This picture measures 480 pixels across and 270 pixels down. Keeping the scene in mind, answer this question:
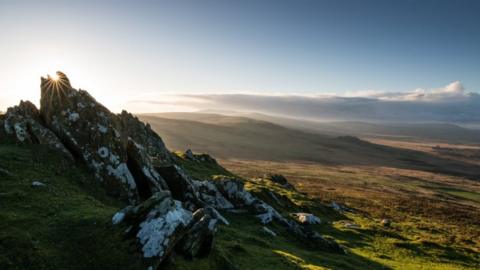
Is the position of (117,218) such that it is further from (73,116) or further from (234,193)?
(234,193)

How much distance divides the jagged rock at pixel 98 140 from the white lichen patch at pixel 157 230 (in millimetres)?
10969

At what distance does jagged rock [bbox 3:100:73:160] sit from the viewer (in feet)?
92.8

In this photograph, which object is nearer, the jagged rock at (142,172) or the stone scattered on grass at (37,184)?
the stone scattered on grass at (37,184)

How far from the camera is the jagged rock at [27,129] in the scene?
2830cm

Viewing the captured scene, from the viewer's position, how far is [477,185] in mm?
184125

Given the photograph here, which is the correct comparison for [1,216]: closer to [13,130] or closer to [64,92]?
[13,130]

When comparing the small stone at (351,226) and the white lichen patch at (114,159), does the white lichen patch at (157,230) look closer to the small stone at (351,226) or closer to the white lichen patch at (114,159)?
the white lichen patch at (114,159)

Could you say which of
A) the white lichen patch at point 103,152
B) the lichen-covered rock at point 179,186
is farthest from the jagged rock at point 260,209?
the white lichen patch at point 103,152

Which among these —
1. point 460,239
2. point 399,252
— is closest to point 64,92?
point 399,252

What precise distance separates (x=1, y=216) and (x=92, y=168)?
10.3 m

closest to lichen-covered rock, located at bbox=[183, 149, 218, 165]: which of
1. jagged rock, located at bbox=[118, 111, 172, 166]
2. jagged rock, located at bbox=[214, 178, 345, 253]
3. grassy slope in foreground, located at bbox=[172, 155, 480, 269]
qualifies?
grassy slope in foreground, located at bbox=[172, 155, 480, 269]

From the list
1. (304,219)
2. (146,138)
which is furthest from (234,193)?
(146,138)

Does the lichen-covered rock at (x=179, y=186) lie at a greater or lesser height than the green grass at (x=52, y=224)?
lesser

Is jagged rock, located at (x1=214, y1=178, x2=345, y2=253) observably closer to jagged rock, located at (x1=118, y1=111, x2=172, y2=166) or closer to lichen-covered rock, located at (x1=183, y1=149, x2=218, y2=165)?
jagged rock, located at (x1=118, y1=111, x2=172, y2=166)
